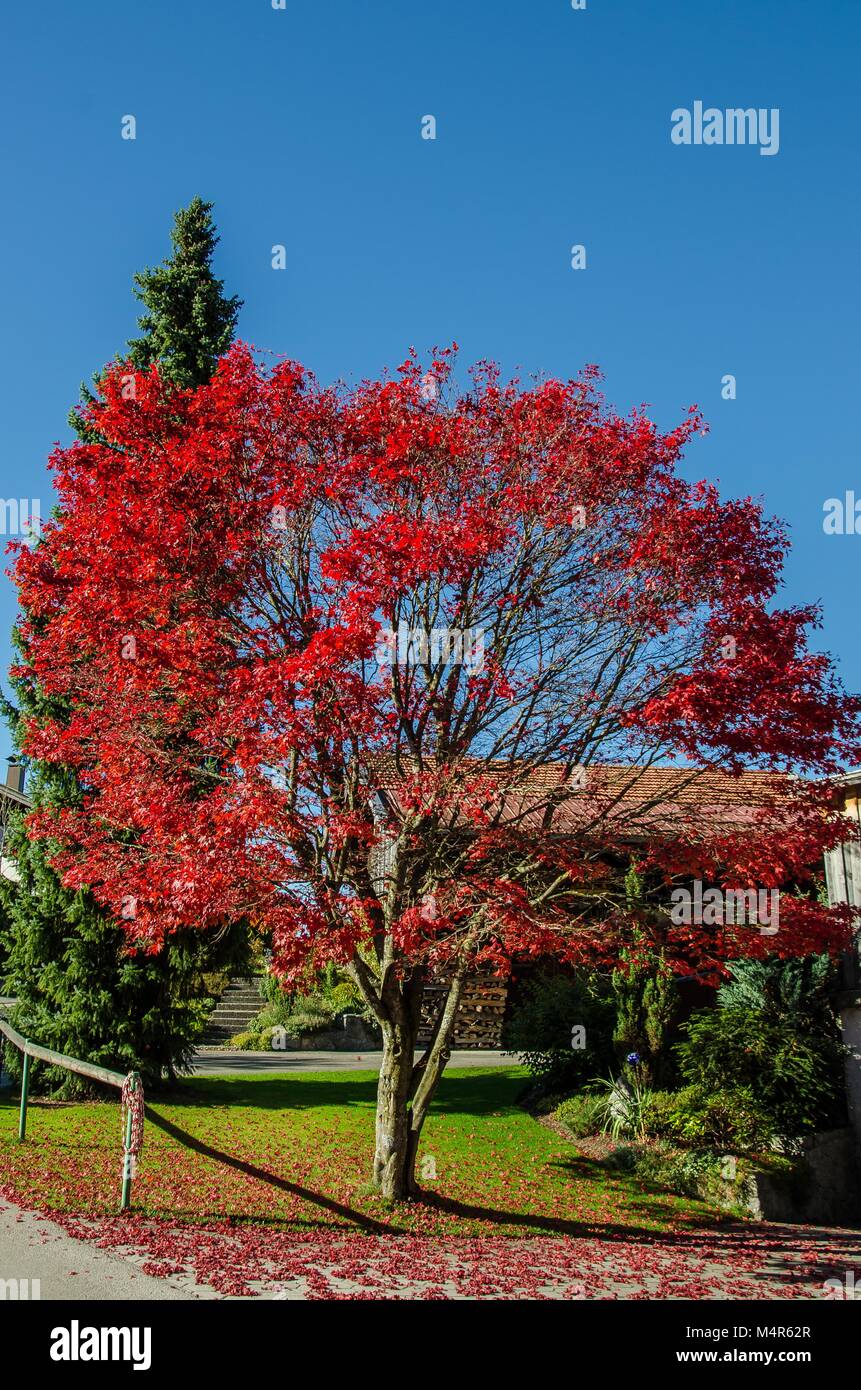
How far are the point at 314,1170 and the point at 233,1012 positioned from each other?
45.9ft

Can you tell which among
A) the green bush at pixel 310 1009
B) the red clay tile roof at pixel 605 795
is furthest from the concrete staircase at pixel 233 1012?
the red clay tile roof at pixel 605 795

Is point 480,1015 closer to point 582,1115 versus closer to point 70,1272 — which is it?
point 582,1115

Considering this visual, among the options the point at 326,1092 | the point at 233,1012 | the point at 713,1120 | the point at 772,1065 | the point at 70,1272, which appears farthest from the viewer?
the point at 233,1012

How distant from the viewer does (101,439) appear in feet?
53.6

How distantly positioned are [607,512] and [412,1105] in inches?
242

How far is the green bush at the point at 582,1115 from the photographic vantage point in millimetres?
13188

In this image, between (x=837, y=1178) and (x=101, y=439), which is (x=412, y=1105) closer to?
(x=837, y=1178)

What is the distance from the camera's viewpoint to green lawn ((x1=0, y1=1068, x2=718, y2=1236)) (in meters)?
9.41

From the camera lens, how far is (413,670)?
9.71 meters

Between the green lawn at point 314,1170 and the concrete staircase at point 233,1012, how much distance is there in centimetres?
834

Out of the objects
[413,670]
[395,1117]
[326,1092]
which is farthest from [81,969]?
[413,670]

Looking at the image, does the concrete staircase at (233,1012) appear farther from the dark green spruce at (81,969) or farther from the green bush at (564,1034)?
the green bush at (564,1034)

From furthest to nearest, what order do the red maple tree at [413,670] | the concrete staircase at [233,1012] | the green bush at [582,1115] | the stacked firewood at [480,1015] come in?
the concrete staircase at [233,1012], the stacked firewood at [480,1015], the green bush at [582,1115], the red maple tree at [413,670]
